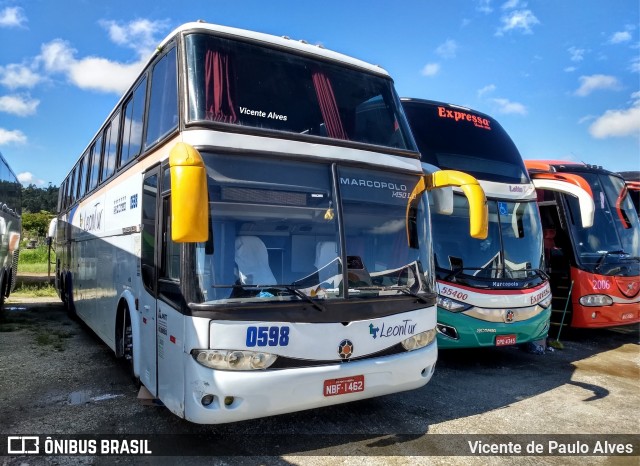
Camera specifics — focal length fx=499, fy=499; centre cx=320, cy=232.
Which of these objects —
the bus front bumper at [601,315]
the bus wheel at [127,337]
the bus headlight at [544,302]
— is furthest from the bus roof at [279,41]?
the bus front bumper at [601,315]

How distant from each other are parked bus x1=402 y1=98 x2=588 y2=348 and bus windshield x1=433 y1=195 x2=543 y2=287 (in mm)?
14

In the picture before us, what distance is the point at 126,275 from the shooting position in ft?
18.9

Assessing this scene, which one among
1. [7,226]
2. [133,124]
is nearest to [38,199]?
[7,226]

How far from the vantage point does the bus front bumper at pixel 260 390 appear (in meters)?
3.77

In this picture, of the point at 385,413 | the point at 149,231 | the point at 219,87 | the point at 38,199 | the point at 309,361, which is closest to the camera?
the point at 309,361

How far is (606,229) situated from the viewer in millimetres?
8812

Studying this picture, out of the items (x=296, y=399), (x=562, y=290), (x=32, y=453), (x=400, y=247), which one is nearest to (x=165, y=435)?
(x=32, y=453)

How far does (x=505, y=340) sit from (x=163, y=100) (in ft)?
17.0

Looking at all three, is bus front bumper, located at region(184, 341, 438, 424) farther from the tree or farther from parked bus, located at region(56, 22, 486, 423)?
the tree

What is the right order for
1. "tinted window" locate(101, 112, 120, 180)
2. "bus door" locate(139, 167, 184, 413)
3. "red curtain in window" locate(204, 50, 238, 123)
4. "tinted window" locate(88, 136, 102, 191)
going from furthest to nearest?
1. "tinted window" locate(88, 136, 102, 191)
2. "tinted window" locate(101, 112, 120, 180)
3. "red curtain in window" locate(204, 50, 238, 123)
4. "bus door" locate(139, 167, 184, 413)

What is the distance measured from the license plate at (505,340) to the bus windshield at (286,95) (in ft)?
10.0

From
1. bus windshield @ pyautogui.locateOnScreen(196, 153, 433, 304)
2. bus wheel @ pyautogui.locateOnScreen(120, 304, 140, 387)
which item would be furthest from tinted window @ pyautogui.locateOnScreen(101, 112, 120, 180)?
bus windshield @ pyautogui.locateOnScreen(196, 153, 433, 304)

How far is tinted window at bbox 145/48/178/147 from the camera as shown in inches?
177

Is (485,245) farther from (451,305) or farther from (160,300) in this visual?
(160,300)
